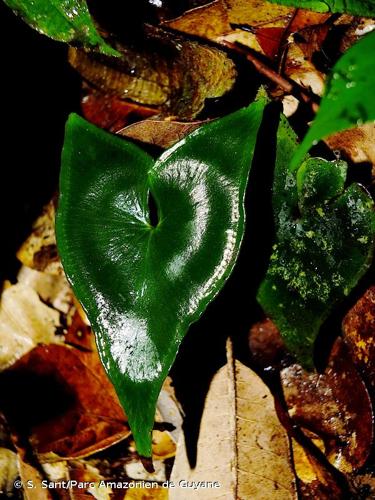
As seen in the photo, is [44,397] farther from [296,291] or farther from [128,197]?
[296,291]

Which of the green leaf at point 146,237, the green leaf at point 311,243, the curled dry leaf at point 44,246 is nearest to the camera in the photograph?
the green leaf at point 146,237

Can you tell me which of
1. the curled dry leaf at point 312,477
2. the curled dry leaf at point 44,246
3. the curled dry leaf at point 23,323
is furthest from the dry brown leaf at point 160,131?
the curled dry leaf at point 312,477

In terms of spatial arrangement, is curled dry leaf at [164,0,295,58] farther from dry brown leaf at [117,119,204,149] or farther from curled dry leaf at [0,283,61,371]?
curled dry leaf at [0,283,61,371]

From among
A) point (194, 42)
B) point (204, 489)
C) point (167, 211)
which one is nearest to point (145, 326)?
point (167, 211)

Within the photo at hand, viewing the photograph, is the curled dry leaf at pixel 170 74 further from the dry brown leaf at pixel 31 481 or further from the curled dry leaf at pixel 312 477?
the dry brown leaf at pixel 31 481

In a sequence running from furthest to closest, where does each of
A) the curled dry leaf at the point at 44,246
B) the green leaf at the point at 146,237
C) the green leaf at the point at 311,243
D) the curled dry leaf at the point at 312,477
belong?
1. the curled dry leaf at the point at 44,246
2. the curled dry leaf at the point at 312,477
3. the green leaf at the point at 311,243
4. the green leaf at the point at 146,237

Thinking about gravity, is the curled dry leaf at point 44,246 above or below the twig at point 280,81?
below

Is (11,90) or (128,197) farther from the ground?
(11,90)

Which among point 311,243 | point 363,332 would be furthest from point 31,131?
point 363,332
